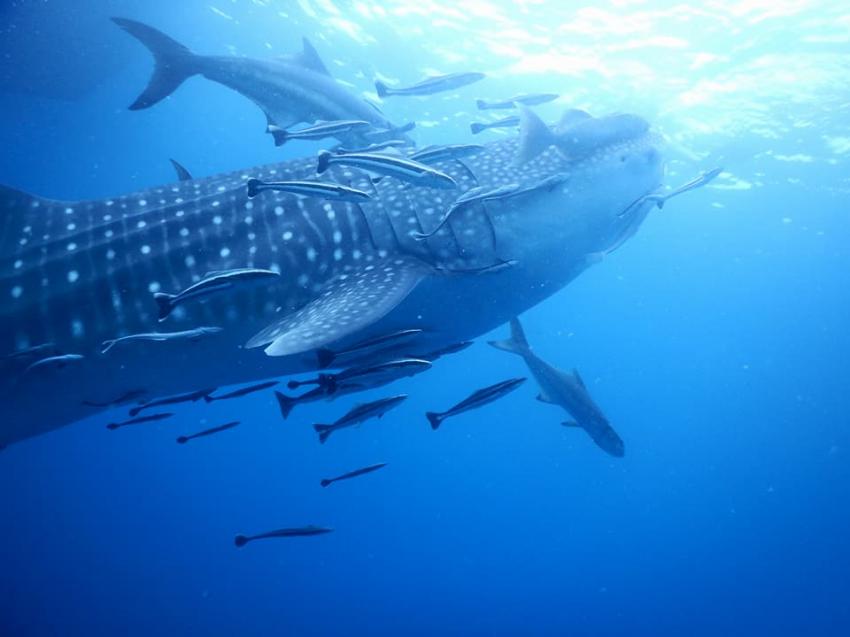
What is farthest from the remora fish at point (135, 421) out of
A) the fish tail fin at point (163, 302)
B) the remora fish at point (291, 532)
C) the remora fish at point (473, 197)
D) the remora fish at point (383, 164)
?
the remora fish at point (473, 197)

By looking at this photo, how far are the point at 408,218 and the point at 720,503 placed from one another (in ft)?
244

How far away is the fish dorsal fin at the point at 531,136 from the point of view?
446 centimetres

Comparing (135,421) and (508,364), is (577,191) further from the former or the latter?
(508,364)

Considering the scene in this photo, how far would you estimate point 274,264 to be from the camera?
13.0 ft

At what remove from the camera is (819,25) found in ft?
45.2

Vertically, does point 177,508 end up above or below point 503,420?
above

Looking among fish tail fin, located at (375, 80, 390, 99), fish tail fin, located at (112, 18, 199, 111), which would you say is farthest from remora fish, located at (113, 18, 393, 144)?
fish tail fin, located at (375, 80, 390, 99)

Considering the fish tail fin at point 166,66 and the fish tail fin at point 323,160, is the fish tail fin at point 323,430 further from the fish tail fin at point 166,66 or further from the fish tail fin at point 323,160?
the fish tail fin at point 166,66

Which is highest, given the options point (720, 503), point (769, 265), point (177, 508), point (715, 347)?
point (769, 265)

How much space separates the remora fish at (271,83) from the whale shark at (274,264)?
201 cm

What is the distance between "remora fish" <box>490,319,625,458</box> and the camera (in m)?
7.14

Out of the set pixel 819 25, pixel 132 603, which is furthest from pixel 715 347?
pixel 132 603

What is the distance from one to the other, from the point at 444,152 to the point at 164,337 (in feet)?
→ 8.12

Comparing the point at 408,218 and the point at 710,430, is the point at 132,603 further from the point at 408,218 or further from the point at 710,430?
the point at 710,430
